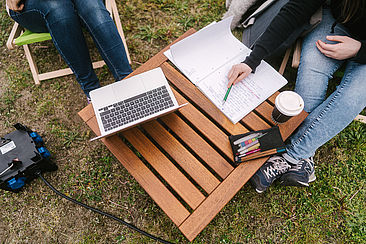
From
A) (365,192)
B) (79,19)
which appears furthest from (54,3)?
(365,192)

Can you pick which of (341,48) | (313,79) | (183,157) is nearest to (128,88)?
(183,157)

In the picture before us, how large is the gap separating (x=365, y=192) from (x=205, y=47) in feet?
6.24

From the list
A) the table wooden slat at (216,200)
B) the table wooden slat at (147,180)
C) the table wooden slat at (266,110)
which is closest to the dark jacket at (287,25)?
the table wooden slat at (266,110)

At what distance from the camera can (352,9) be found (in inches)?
57.4

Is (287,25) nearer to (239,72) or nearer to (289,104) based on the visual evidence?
(239,72)

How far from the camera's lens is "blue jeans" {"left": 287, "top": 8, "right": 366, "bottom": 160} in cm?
155

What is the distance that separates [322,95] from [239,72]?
2.48 ft

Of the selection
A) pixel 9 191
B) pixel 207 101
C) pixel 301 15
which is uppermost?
pixel 301 15

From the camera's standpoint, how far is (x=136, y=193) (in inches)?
76.8

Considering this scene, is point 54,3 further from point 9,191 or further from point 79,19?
point 9,191

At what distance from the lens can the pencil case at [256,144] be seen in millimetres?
1365

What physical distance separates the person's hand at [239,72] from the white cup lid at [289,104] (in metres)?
0.29

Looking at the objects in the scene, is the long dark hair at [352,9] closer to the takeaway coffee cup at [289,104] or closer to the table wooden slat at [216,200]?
the takeaway coffee cup at [289,104]

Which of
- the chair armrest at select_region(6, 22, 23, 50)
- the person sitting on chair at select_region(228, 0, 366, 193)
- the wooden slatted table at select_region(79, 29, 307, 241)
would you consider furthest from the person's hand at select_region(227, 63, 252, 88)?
the chair armrest at select_region(6, 22, 23, 50)
